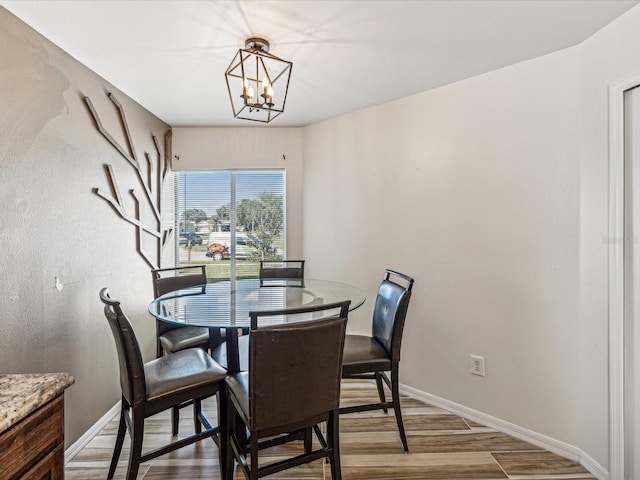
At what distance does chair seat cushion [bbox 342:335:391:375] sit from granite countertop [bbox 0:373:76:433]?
1.38 m

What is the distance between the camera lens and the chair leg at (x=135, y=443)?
5.04 feet

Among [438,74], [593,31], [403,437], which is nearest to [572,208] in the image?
[593,31]

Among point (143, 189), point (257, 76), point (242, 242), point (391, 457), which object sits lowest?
point (391, 457)

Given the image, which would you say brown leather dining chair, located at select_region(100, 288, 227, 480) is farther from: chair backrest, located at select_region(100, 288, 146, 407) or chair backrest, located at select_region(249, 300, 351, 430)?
chair backrest, located at select_region(249, 300, 351, 430)

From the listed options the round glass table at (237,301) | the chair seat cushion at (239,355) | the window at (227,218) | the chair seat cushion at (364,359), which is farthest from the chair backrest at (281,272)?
the chair seat cushion at (364,359)

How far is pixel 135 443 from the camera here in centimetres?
154

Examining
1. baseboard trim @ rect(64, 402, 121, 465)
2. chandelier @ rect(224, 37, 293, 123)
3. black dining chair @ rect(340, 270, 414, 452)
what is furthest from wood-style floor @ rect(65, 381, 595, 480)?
chandelier @ rect(224, 37, 293, 123)

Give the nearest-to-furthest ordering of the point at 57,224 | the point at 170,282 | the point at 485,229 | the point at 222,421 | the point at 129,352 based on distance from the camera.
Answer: the point at 129,352 → the point at 222,421 → the point at 57,224 → the point at 485,229 → the point at 170,282

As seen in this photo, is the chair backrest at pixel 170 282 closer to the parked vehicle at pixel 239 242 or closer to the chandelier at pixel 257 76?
the parked vehicle at pixel 239 242

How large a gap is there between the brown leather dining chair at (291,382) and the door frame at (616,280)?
1401 millimetres

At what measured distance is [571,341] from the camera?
193 centimetres

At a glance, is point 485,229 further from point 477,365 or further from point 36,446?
point 36,446

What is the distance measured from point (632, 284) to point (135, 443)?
2.51 m

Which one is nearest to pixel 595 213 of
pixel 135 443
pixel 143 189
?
pixel 135 443
